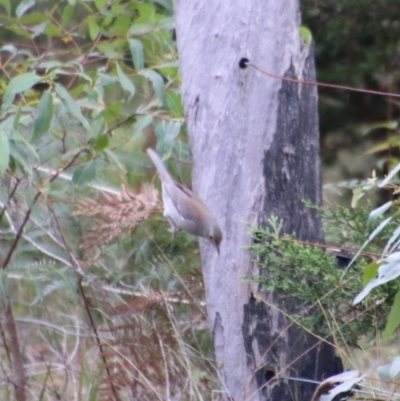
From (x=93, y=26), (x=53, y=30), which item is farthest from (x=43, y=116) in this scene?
(x=53, y=30)

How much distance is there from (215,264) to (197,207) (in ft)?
0.97

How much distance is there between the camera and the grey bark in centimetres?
343

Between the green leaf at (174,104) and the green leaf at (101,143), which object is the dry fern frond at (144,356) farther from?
the green leaf at (174,104)

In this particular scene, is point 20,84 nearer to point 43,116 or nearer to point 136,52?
point 43,116

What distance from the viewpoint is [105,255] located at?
4605 millimetres

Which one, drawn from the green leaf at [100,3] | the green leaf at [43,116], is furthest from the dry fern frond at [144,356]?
the green leaf at [100,3]

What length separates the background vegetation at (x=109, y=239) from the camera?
10.9 feet

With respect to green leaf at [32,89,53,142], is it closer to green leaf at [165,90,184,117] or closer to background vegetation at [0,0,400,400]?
background vegetation at [0,0,400,400]

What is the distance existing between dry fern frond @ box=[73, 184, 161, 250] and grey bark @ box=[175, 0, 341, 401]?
16.3 inches

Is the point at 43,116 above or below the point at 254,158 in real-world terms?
above

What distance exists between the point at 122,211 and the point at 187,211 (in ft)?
1.64

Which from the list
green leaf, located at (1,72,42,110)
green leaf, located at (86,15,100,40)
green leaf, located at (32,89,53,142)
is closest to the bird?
green leaf, located at (32,89,53,142)

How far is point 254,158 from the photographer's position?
343 cm

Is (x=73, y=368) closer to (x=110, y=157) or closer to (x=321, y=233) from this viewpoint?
(x=110, y=157)
